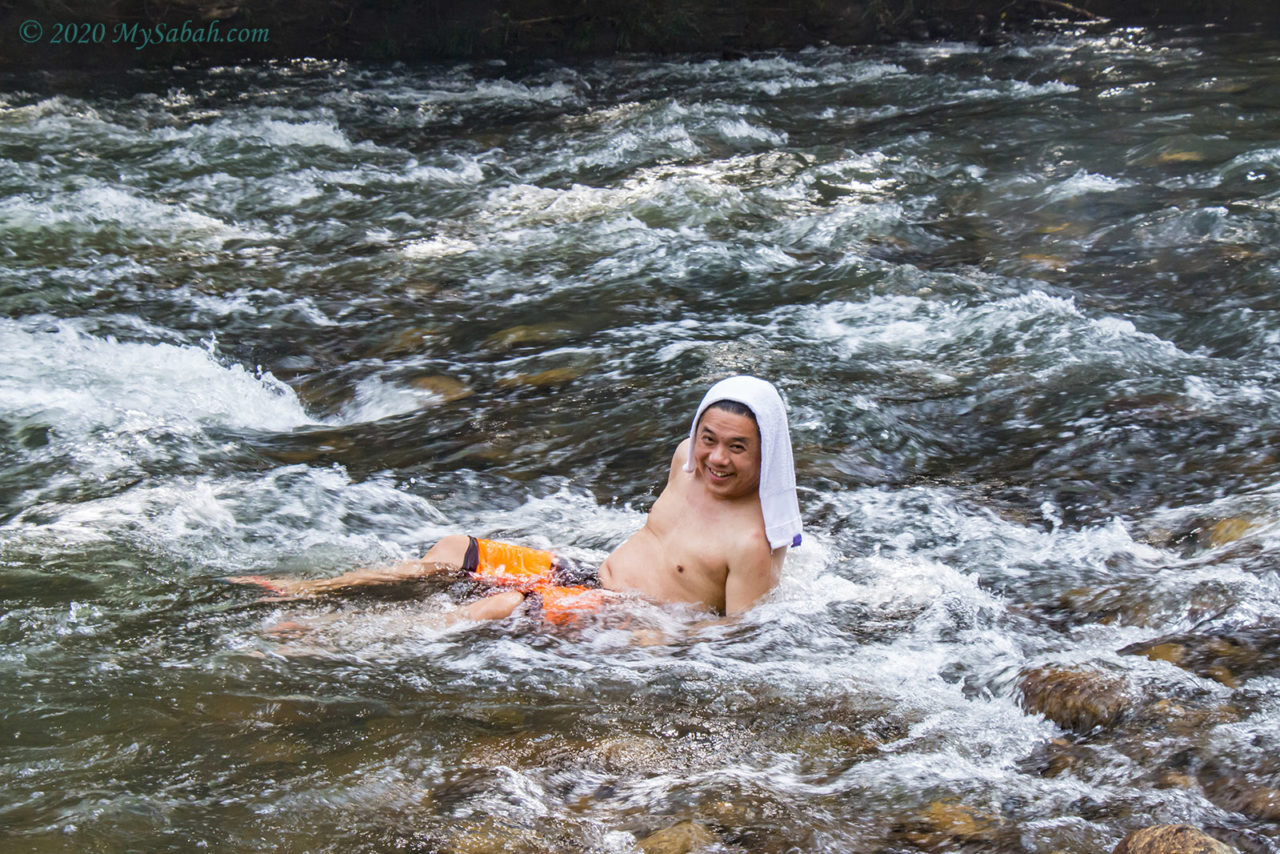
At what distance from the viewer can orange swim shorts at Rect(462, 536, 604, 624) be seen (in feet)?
13.0

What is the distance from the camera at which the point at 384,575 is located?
4.13 metres

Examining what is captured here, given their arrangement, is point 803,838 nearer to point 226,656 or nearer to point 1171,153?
point 226,656

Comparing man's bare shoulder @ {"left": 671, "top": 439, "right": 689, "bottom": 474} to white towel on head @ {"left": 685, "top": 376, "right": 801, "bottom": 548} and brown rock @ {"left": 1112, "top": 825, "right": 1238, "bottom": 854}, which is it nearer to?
white towel on head @ {"left": 685, "top": 376, "right": 801, "bottom": 548}

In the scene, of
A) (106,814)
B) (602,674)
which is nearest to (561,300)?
(602,674)

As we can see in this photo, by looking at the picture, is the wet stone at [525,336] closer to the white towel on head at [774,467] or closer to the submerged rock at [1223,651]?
the white towel on head at [774,467]

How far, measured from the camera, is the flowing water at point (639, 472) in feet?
9.39

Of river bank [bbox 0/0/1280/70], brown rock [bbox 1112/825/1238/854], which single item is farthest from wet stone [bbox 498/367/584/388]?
river bank [bbox 0/0/1280/70]

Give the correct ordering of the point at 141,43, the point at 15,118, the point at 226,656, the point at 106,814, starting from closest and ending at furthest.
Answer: the point at 106,814 → the point at 226,656 → the point at 15,118 → the point at 141,43

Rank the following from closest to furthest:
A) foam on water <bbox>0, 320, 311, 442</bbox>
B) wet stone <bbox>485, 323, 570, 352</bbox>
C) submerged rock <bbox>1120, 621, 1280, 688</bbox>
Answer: submerged rock <bbox>1120, 621, 1280, 688</bbox> < foam on water <bbox>0, 320, 311, 442</bbox> < wet stone <bbox>485, 323, 570, 352</bbox>

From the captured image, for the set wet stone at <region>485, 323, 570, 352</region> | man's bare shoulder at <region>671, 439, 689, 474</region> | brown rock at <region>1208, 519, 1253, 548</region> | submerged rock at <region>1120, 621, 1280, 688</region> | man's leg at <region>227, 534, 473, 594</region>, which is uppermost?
man's bare shoulder at <region>671, 439, 689, 474</region>

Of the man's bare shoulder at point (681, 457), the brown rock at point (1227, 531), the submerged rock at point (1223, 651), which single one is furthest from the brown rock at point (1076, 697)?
the man's bare shoulder at point (681, 457)

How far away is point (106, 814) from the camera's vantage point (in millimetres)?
2652

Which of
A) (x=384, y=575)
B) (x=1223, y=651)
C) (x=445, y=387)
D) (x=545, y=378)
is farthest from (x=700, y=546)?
(x=445, y=387)

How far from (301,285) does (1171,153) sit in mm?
6907
